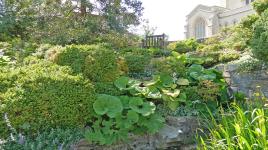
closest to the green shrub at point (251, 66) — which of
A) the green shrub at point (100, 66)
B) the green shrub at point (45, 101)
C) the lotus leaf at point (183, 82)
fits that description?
the lotus leaf at point (183, 82)

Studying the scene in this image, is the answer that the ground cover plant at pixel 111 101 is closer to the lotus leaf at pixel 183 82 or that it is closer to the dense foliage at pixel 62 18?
the lotus leaf at pixel 183 82

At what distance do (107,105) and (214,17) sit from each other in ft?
86.6

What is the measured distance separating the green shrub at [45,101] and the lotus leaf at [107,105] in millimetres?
122

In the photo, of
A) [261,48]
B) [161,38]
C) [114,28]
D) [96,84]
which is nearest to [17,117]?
[96,84]

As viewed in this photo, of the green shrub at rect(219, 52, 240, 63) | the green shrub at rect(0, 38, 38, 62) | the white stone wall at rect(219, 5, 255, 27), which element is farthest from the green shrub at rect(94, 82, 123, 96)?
the white stone wall at rect(219, 5, 255, 27)

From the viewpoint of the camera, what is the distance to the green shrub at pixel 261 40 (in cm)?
551

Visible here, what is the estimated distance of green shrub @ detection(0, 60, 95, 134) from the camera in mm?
3318

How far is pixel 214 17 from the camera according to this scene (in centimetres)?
2827

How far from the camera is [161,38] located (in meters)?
13.7

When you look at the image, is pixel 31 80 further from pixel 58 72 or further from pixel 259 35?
pixel 259 35

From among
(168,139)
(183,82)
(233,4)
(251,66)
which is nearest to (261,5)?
(251,66)

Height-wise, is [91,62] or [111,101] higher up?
[91,62]

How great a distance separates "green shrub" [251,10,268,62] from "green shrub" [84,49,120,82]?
2742mm

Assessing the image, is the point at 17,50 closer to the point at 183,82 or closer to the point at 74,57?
the point at 74,57
